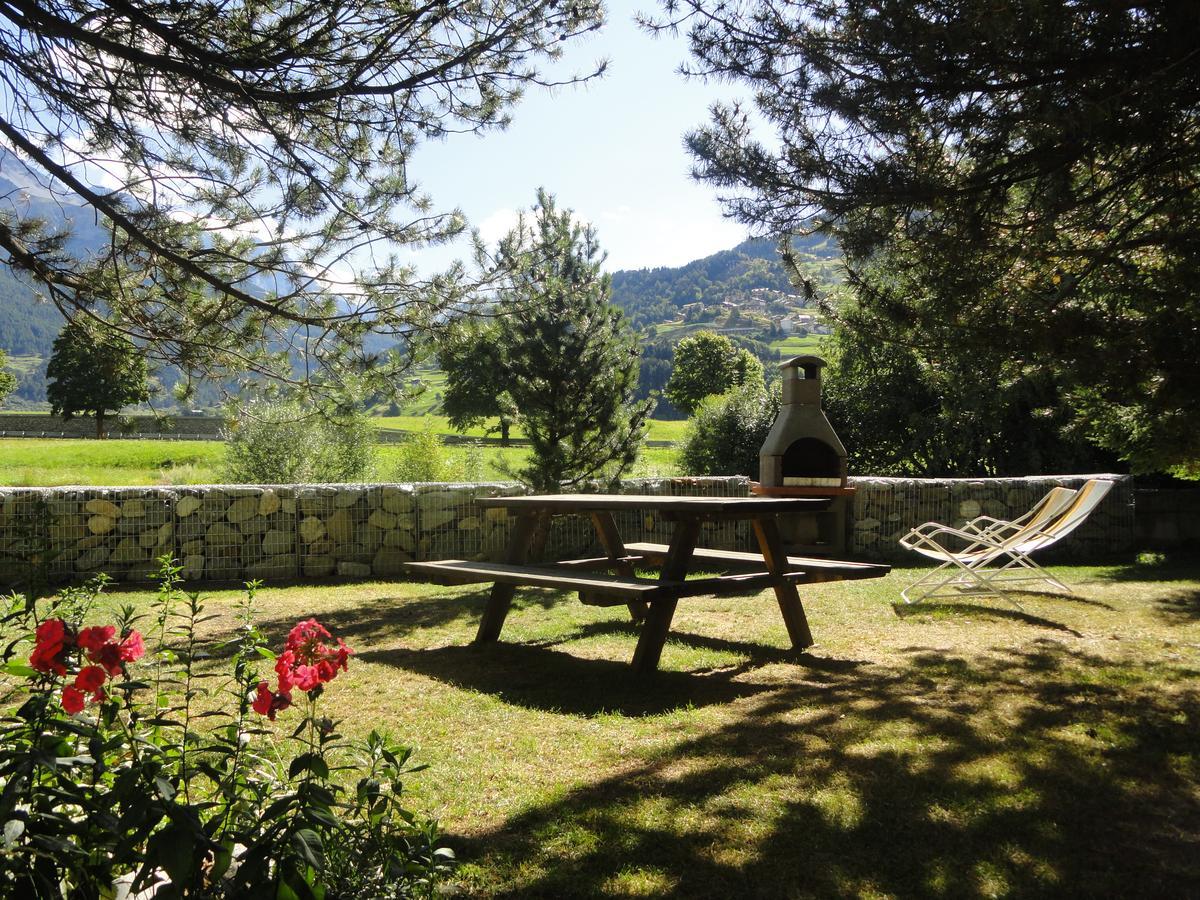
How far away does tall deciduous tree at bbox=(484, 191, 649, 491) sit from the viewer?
26.4 feet

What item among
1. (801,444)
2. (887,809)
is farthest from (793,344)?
(887,809)

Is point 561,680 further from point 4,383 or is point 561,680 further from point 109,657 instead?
point 4,383

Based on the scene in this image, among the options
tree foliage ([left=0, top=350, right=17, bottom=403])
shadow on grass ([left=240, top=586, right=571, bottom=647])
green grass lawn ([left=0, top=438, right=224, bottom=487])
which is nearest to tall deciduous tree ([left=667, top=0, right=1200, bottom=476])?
shadow on grass ([left=240, top=586, right=571, bottom=647])

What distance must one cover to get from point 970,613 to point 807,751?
3412mm

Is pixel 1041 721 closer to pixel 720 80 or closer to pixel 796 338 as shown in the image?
pixel 720 80

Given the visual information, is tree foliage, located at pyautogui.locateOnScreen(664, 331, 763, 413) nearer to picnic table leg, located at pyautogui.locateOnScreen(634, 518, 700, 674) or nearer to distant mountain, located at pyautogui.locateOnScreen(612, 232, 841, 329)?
picnic table leg, located at pyautogui.locateOnScreen(634, 518, 700, 674)

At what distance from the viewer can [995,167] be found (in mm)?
3893

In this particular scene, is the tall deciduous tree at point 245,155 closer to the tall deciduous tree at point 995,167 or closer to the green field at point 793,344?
the tall deciduous tree at point 995,167

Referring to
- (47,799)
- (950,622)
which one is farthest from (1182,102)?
(47,799)

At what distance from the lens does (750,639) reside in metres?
5.36

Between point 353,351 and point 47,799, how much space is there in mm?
3429

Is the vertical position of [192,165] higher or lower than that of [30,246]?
higher

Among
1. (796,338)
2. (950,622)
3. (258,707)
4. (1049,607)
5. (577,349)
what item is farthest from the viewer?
(796,338)

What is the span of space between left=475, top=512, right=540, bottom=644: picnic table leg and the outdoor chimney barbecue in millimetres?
2784
